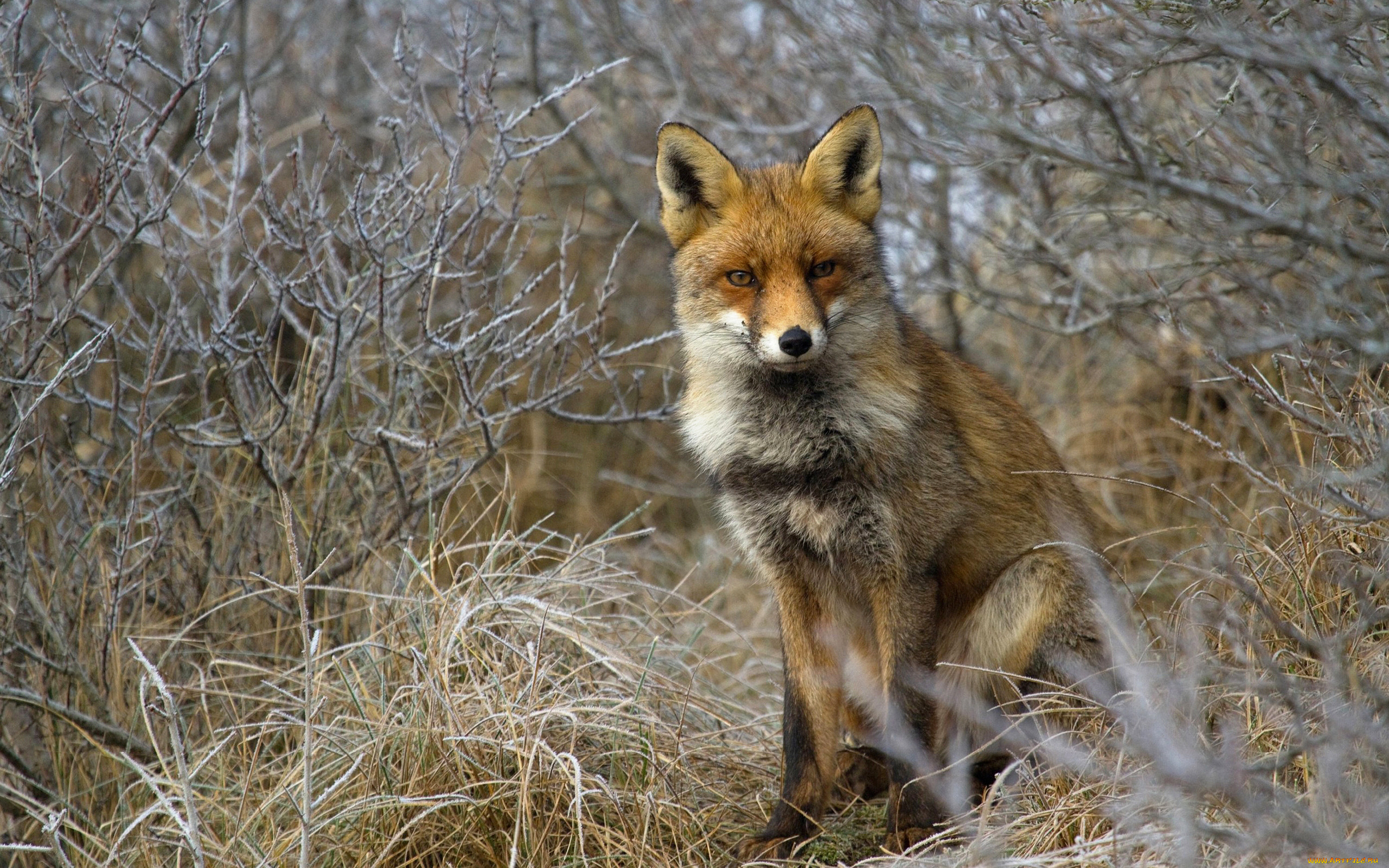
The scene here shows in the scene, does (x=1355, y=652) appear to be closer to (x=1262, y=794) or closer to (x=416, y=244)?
(x=1262, y=794)

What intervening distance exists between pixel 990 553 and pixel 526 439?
16.3 feet

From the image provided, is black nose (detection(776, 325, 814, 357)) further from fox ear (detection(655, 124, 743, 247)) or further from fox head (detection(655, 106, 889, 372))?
fox ear (detection(655, 124, 743, 247))

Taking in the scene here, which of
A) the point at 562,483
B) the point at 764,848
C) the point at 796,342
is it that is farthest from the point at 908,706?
the point at 562,483

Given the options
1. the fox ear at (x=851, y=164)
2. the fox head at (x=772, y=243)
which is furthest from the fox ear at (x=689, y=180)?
the fox ear at (x=851, y=164)

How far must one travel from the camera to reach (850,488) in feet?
10.7

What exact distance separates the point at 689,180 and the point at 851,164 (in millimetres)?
517

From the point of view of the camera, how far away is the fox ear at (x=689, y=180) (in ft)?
11.2

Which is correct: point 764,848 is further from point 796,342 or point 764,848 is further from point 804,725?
point 796,342

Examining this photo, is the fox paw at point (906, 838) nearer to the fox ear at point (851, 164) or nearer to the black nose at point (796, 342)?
the black nose at point (796, 342)

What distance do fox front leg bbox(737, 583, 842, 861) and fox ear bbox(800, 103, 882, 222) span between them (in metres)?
1.25

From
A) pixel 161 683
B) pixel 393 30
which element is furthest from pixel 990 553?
pixel 393 30

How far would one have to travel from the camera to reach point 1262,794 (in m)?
2.15

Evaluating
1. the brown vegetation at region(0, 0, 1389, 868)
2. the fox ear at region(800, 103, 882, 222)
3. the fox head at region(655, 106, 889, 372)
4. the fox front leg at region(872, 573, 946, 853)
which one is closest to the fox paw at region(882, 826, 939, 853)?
the fox front leg at region(872, 573, 946, 853)

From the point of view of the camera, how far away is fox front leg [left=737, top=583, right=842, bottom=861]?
3340mm
